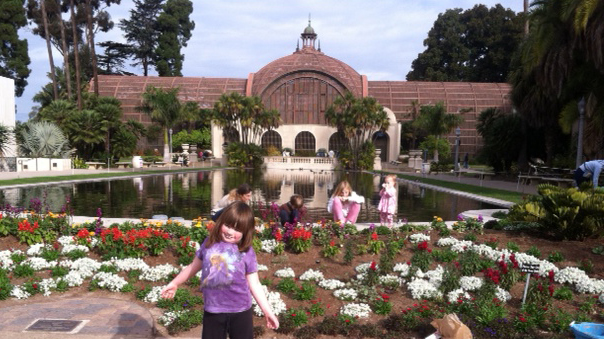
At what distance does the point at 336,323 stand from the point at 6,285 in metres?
4.39

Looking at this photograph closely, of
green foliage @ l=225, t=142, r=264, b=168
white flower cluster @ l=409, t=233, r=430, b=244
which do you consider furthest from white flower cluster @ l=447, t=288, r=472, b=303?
green foliage @ l=225, t=142, r=264, b=168

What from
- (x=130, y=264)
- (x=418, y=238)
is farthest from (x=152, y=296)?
(x=418, y=238)

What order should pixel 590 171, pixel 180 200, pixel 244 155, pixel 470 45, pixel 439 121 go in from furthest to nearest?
pixel 470 45, pixel 439 121, pixel 244 155, pixel 180 200, pixel 590 171

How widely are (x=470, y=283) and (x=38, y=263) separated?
6.39m

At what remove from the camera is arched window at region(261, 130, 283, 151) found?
5588 centimetres

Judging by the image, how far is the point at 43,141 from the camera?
33.0 meters

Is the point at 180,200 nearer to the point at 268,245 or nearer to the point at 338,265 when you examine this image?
the point at 268,245

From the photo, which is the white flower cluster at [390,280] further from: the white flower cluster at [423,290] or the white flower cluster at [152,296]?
the white flower cluster at [152,296]

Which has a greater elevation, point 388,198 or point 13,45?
point 13,45

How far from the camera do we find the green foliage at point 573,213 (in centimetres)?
797

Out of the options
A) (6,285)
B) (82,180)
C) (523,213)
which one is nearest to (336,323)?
(6,285)

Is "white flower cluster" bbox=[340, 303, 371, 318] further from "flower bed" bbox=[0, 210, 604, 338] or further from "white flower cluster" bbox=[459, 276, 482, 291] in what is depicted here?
Result: "white flower cluster" bbox=[459, 276, 482, 291]

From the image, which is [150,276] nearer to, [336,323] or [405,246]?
[336,323]

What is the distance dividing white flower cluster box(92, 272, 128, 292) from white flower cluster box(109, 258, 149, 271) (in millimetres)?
333
